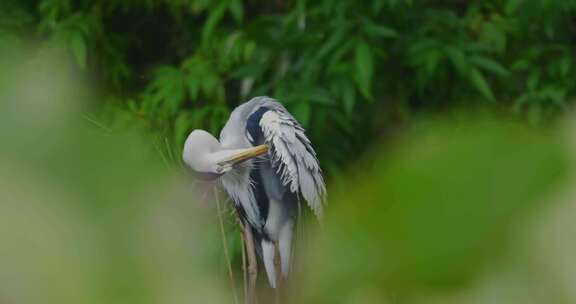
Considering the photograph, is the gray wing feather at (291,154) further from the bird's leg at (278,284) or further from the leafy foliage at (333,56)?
the leafy foliage at (333,56)

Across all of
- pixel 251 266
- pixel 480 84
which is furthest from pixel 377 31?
pixel 251 266

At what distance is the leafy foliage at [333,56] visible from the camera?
115 centimetres

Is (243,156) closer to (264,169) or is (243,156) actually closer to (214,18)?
(264,169)

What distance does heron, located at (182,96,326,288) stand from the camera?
12.4 inches

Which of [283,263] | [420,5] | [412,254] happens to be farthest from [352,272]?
[420,5]

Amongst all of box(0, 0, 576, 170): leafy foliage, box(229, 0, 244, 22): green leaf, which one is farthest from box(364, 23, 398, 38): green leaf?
box(229, 0, 244, 22): green leaf

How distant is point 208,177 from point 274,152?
2.9 inches

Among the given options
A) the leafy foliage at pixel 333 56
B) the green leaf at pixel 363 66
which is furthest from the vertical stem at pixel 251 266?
the green leaf at pixel 363 66

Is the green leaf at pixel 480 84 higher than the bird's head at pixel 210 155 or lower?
higher

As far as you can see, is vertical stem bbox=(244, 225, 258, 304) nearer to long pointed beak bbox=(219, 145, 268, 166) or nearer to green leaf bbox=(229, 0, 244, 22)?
long pointed beak bbox=(219, 145, 268, 166)

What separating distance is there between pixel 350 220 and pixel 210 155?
0.64 feet

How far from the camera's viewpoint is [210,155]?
12.3 inches

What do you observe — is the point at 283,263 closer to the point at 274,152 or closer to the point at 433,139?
the point at 274,152

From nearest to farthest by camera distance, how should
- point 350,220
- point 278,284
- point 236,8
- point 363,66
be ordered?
1. point 350,220
2. point 278,284
3. point 363,66
4. point 236,8
